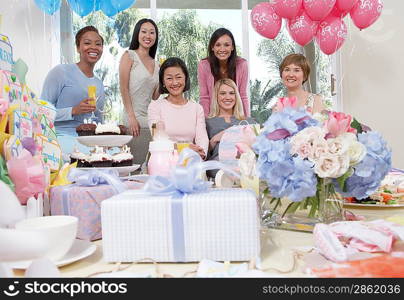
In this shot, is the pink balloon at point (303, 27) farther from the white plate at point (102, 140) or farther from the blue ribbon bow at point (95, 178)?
the blue ribbon bow at point (95, 178)

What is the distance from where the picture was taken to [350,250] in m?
0.75

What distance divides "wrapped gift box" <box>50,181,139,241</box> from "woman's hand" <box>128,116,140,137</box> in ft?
8.33

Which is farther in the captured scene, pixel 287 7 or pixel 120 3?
pixel 120 3

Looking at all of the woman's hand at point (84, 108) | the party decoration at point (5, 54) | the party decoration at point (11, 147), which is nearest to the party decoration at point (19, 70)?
the party decoration at point (5, 54)

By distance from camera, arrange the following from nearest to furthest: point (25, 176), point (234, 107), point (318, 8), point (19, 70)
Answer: point (25, 176), point (19, 70), point (234, 107), point (318, 8)

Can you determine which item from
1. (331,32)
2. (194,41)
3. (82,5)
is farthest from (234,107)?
(194,41)

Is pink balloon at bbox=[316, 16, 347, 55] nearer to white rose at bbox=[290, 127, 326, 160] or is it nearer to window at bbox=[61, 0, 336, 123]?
window at bbox=[61, 0, 336, 123]

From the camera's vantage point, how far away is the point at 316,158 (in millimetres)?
868

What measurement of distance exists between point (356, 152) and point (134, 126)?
2720 millimetres

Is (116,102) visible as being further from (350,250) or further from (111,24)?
(350,250)

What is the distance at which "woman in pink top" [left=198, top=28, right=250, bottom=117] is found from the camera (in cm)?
335

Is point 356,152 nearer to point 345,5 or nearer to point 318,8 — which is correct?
point 318,8

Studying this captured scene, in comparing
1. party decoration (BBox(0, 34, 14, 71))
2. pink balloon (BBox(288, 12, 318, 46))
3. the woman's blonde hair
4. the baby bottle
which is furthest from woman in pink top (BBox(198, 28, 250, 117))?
party decoration (BBox(0, 34, 14, 71))

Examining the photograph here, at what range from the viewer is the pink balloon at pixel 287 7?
11.1 feet
